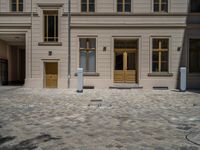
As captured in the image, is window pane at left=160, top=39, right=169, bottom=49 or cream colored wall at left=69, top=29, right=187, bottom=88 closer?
cream colored wall at left=69, top=29, right=187, bottom=88

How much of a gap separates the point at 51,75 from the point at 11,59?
649cm

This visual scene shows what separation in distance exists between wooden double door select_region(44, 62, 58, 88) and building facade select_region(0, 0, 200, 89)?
32cm

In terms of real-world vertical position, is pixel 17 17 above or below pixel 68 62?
above

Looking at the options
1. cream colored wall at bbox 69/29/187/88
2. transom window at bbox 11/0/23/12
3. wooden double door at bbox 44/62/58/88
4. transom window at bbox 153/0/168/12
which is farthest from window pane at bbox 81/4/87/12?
transom window at bbox 153/0/168/12

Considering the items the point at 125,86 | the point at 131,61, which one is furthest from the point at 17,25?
the point at 125,86

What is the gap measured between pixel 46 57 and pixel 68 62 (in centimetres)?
171

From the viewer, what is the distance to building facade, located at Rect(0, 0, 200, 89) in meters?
19.7

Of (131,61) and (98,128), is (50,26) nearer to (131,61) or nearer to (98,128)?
(131,61)

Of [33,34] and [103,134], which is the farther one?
[33,34]

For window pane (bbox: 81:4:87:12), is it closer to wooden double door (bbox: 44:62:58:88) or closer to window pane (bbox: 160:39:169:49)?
wooden double door (bbox: 44:62:58:88)

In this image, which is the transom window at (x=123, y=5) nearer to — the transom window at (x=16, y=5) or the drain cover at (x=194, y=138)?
the transom window at (x=16, y=5)

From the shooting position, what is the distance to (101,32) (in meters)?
19.8

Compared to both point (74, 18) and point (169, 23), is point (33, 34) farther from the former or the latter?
point (169, 23)

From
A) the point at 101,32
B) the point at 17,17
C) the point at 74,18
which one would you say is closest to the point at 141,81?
the point at 101,32
